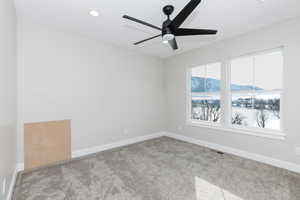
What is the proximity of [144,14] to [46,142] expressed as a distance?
2.99m

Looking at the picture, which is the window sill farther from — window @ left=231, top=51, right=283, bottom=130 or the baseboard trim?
the baseboard trim

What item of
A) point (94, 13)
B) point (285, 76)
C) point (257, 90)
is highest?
point (94, 13)

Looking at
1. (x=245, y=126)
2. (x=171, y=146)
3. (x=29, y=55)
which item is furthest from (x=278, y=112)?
(x=29, y=55)

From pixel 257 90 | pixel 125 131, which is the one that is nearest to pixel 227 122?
pixel 257 90

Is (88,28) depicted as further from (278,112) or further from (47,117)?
(278,112)

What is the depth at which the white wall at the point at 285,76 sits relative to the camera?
238 cm

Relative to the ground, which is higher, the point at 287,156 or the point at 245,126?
the point at 245,126

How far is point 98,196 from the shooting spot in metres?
Result: 1.79

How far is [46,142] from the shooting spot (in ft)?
8.75

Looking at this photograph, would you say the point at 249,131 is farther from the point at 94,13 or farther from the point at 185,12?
the point at 94,13

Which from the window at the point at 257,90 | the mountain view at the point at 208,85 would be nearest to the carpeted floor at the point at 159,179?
the window at the point at 257,90

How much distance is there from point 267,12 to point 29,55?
13.8 feet

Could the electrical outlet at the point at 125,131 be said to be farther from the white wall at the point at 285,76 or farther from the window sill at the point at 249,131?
the window sill at the point at 249,131

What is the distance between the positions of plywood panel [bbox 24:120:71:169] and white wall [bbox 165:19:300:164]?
121 inches
